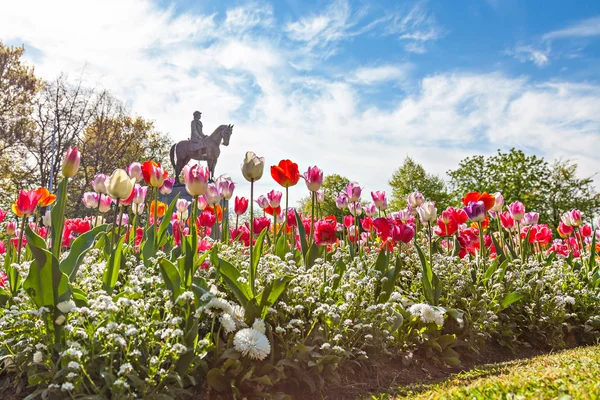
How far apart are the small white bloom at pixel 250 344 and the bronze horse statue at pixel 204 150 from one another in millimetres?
16073

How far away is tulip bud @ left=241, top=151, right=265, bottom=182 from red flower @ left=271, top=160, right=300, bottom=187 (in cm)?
47

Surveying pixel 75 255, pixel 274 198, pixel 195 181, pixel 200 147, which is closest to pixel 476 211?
pixel 274 198

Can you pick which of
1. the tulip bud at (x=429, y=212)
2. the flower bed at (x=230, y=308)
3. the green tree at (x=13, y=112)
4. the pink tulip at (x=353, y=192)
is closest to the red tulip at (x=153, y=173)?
the flower bed at (x=230, y=308)

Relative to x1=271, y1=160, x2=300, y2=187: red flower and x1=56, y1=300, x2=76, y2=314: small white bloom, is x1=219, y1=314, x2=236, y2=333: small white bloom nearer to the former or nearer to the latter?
x1=56, y1=300, x2=76, y2=314: small white bloom

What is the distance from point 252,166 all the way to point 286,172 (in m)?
0.54

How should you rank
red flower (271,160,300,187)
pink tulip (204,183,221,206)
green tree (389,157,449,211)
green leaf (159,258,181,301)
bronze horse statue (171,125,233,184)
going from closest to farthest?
1. green leaf (159,258,181,301)
2. red flower (271,160,300,187)
3. pink tulip (204,183,221,206)
4. bronze horse statue (171,125,233,184)
5. green tree (389,157,449,211)

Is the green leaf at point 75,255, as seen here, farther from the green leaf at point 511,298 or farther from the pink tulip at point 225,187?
the green leaf at point 511,298

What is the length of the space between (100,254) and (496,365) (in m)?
3.60

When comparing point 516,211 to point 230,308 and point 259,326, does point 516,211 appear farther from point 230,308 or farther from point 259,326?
point 230,308

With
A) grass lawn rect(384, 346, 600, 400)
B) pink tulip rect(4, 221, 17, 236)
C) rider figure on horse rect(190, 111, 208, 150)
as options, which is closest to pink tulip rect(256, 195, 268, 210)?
grass lawn rect(384, 346, 600, 400)

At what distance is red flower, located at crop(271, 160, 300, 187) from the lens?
3.58 metres

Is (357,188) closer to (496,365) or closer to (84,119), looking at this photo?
(496,365)

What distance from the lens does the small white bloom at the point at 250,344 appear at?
2566 millimetres

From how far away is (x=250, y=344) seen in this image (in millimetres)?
2572
